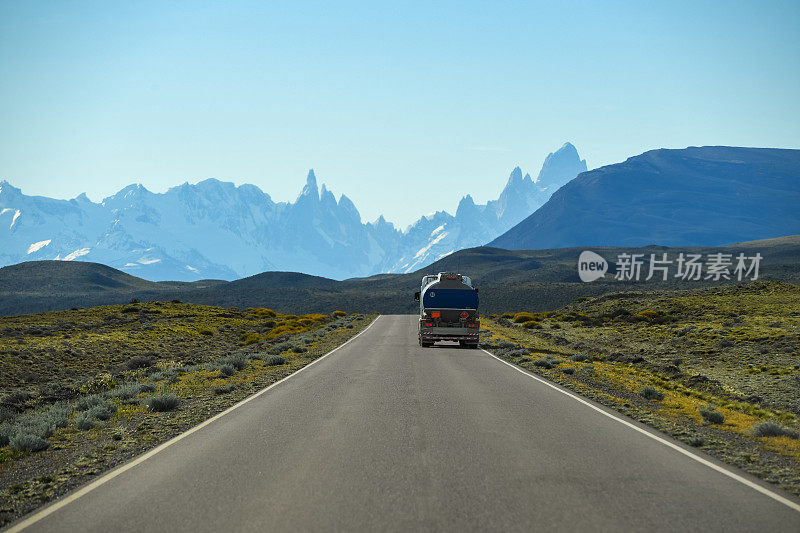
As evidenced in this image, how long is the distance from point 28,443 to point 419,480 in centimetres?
635

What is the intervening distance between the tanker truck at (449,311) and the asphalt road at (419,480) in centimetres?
1770

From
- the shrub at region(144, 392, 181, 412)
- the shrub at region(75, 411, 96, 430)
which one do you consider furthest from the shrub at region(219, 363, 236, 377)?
the shrub at region(75, 411, 96, 430)

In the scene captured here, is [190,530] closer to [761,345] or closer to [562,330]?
[761,345]

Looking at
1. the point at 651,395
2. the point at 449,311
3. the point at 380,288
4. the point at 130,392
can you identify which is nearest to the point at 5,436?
the point at 130,392

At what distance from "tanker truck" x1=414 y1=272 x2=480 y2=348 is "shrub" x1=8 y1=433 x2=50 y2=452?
71.4ft

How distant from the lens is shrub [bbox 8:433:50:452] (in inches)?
363

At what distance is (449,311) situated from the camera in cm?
3023

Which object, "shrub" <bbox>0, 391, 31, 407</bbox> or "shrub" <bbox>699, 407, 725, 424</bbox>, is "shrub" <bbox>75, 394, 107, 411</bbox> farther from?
"shrub" <bbox>699, 407, 725, 424</bbox>

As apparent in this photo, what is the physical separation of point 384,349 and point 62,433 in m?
19.2

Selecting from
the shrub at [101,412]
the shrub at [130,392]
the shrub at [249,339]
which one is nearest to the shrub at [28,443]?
the shrub at [101,412]

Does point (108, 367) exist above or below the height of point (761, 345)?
below

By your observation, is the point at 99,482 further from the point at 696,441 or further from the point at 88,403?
the point at 696,441

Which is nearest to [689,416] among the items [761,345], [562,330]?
[761,345]

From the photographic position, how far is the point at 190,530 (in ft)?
17.6
